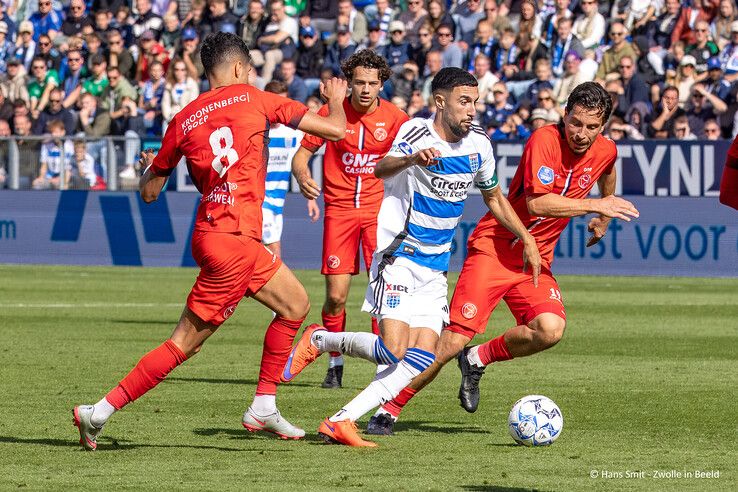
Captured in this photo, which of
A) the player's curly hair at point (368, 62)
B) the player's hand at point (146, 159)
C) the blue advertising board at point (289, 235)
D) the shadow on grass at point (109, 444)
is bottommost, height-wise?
the blue advertising board at point (289, 235)

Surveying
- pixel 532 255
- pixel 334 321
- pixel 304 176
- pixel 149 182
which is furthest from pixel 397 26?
→ pixel 149 182

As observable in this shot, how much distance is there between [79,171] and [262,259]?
17638 mm

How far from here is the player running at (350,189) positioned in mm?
11367

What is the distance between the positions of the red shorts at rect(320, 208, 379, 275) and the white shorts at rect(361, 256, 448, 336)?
2.85m

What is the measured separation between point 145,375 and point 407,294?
1.54 metres

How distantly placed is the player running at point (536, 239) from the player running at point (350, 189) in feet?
6.15

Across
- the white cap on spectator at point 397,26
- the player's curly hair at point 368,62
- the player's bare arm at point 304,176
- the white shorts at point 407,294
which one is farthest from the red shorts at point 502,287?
the white cap on spectator at point 397,26

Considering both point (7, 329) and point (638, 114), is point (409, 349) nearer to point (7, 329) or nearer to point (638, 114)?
point (7, 329)

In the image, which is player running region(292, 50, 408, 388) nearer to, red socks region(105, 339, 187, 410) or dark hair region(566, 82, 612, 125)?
dark hair region(566, 82, 612, 125)

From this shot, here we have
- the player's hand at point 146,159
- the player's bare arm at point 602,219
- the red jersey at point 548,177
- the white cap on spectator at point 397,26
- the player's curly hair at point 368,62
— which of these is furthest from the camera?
the white cap on spectator at point 397,26

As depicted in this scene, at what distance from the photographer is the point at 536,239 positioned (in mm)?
9625

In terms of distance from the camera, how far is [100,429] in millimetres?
7906

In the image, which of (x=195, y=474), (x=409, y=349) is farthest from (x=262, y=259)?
(x=195, y=474)

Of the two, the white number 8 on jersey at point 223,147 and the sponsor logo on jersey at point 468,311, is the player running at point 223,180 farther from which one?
the sponsor logo on jersey at point 468,311
